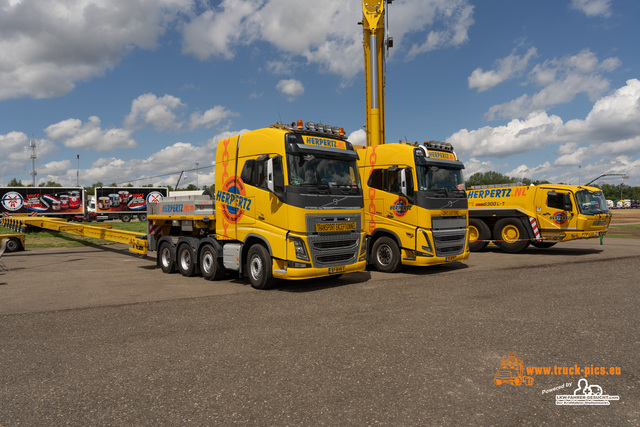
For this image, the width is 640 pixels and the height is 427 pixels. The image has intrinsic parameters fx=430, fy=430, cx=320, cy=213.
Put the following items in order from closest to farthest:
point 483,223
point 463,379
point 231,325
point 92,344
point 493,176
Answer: point 463,379 → point 92,344 → point 231,325 → point 483,223 → point 493,176

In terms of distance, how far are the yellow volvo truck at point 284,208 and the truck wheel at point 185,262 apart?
384mm

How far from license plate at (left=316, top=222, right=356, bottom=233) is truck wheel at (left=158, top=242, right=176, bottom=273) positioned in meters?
4.76

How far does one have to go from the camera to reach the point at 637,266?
37.6 ft

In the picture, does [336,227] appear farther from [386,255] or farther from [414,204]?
[386,255]

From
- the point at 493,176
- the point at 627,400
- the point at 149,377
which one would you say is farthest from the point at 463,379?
the point at 493,176

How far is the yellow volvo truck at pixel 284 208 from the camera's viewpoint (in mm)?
8336

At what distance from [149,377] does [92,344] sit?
5.03ft

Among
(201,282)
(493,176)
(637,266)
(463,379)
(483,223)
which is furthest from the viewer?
(493,176)

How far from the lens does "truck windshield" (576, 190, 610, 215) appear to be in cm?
1495

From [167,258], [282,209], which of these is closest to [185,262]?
[167,258]

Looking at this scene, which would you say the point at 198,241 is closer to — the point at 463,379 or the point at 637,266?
the point at 463,379

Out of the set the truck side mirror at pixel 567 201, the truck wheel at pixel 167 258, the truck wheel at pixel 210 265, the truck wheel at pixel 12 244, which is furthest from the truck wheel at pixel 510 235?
the truck wheel at pixel 12 244

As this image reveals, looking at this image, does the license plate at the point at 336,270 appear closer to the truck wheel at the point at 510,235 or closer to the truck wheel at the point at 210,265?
the truck wheel at the point at 210,265

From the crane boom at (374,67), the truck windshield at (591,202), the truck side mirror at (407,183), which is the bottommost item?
the truck windshield at (591,202)
